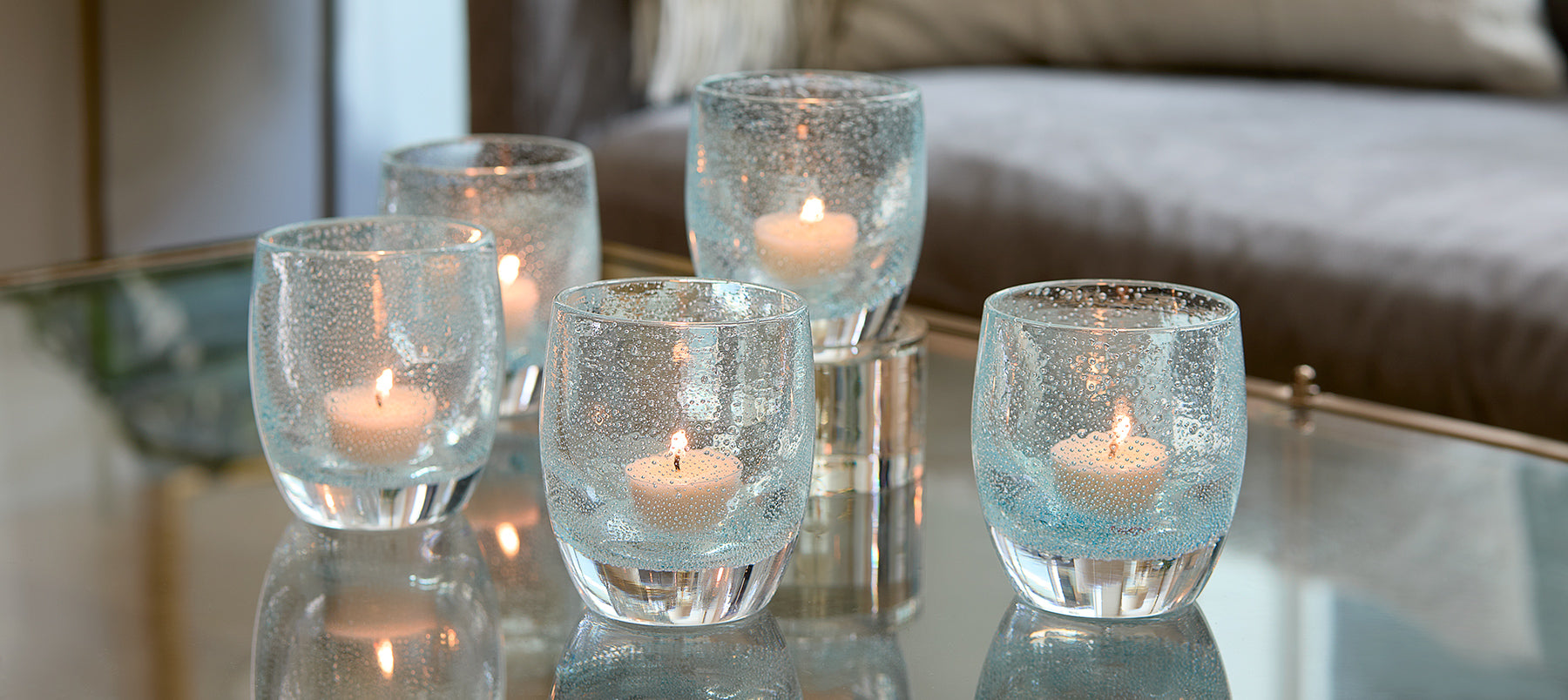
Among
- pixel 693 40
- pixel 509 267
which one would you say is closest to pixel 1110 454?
pixel 509 267

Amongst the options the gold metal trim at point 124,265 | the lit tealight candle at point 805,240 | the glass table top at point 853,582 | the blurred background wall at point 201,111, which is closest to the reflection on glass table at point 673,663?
the glass table top at point 853,582

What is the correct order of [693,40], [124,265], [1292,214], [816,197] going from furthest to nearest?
[693,40] → [1292,214] → [124,265] → [816,197]

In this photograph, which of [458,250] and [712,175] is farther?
[712,175]

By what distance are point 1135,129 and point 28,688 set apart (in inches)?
45.6

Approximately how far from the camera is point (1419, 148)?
4.46ft

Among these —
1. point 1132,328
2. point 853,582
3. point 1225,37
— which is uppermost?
point 1225,37

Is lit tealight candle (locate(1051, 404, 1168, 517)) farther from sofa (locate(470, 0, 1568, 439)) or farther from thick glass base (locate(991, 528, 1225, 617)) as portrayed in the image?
sofa (locate(470, 0, 1568, 439))

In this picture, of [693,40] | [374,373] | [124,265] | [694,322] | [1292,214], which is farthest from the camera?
[693,40]

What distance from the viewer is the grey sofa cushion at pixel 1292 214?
1.15m

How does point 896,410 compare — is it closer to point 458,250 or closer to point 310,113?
point 458,250

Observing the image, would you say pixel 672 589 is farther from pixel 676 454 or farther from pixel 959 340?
pixel 959 340

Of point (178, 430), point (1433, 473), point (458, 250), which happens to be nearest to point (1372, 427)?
point (1433, 473)

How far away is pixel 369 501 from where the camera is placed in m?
0.60

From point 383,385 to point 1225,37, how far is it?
1.37 metres
